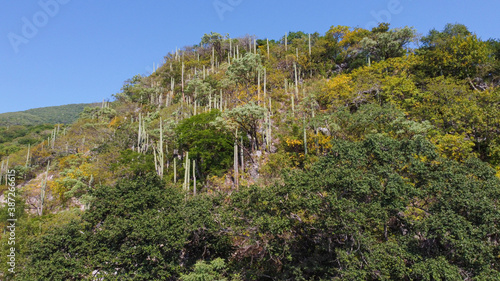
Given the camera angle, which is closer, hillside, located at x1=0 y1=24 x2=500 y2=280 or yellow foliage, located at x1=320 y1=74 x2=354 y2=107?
hillside, located at x1=0 y1=24 x2=500 y2=280

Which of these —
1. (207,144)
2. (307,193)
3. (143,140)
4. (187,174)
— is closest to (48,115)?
(143,140)

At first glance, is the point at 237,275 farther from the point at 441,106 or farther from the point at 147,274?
the point at 441,106

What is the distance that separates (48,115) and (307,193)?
134m

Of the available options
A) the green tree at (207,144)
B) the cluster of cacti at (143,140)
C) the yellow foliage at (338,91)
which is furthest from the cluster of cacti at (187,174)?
the yellow foliage at (338,91)

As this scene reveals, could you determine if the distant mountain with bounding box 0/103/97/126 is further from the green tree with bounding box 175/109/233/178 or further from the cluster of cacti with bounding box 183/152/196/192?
the cluster of cacti with bounding box 183/152/196/192

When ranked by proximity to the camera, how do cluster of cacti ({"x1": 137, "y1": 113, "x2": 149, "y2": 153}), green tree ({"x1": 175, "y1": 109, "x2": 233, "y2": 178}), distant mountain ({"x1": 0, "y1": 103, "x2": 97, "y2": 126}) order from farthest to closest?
distant mountain ({"x1": 0, "y1": 103, "x2": 97, "y2": 126})
cluster of cacti ({"x1": 137, "y1": 113, "x2": 149, "y2": 153})
green tree ({"x1": 175, "y1": 109, "x2": 233, "y2": 178})

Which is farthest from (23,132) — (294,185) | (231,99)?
(294,185)

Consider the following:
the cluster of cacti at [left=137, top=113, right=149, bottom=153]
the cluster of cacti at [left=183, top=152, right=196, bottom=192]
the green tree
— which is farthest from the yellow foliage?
the cluster of cacti at [left=137, top=113, right=149, bottom=153]

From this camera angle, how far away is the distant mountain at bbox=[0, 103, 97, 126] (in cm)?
10075

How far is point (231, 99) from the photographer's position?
2925 cm

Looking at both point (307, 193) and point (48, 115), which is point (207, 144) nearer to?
point (307, 193)

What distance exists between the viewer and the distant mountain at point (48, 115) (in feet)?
331

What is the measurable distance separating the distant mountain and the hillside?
296 ft

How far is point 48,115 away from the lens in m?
115
